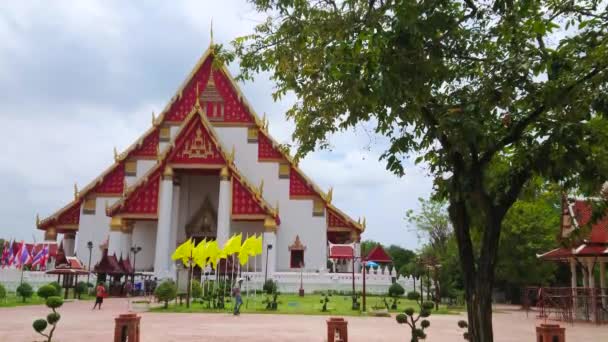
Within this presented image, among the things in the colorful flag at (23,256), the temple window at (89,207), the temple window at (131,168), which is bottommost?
the colorful flag at (23,256)

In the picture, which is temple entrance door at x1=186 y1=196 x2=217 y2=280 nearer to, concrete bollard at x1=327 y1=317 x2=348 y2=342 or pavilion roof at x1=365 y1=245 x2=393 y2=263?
pavilion roof at x1=365 y1=245 x2=393 y2=263

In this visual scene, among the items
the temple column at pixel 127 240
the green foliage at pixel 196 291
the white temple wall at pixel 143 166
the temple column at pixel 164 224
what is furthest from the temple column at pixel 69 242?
the green foliage at pixel 196 291

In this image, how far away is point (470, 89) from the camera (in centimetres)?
809

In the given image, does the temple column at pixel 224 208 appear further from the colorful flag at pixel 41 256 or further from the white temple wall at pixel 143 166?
the colorful flag at pixel 41 256

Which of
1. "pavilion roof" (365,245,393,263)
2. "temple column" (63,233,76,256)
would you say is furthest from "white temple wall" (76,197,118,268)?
"pavilion roof" (365,245,393,263)

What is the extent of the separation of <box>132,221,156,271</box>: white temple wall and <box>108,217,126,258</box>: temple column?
211cm

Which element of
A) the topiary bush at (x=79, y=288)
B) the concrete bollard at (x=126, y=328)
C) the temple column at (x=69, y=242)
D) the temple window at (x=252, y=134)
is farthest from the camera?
the temple window at (x=252, y=134)

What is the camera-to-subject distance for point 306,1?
26.6 ft

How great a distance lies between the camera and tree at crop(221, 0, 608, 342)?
20.0 ft

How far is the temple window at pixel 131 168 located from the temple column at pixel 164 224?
4.12 m

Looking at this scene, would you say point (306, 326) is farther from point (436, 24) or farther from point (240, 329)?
point (436, 24)

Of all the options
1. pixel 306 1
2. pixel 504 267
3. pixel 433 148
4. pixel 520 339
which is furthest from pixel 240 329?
pixel 504 267

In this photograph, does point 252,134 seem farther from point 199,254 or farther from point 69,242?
point 199,254

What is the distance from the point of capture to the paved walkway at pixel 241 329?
12109 mm
